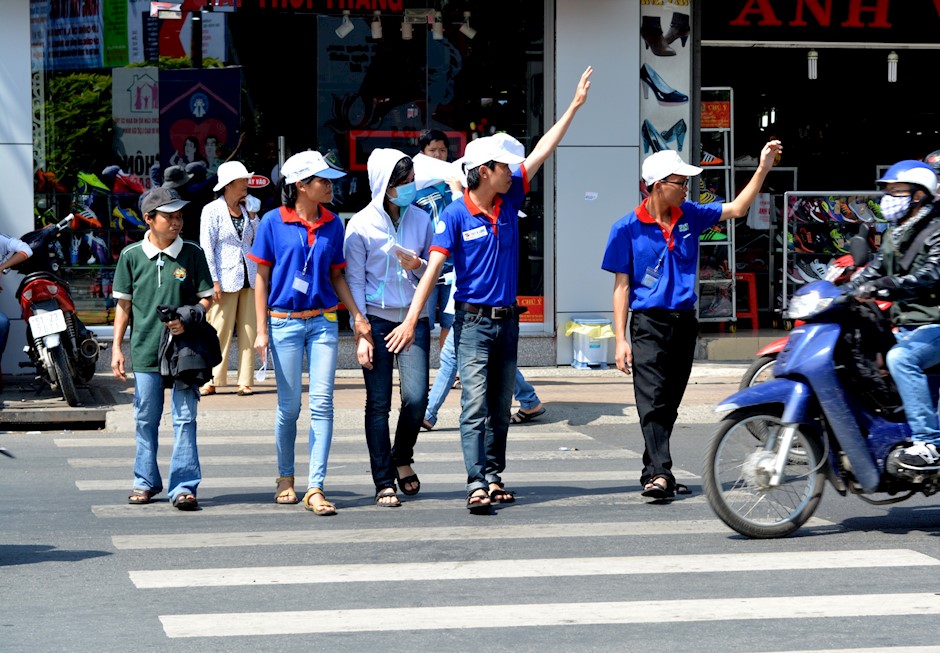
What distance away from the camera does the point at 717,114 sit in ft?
55.9

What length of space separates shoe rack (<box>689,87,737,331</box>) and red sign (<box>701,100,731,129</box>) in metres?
0.03

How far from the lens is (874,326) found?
23.9ft

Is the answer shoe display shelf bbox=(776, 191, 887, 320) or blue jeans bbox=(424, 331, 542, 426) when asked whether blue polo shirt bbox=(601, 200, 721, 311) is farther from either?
shoe display shelf bbox=(776, 191, 887, 320)

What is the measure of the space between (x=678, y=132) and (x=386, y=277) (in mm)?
8036

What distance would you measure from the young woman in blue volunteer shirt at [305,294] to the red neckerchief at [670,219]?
1748 mm

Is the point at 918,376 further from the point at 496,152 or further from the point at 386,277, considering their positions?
the point at 386,277

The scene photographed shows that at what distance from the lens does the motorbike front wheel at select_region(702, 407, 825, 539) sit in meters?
7.14

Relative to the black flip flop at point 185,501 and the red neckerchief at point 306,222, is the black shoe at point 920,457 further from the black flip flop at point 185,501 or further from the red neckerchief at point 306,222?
the black flip flop at point 185,501

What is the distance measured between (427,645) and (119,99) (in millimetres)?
10356

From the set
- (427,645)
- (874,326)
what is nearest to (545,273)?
(874,326)

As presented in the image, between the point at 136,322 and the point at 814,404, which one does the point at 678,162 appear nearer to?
the point at 814,404

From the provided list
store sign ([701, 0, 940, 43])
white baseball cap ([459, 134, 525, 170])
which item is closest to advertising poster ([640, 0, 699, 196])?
store sign ([701, 0, 940, 43])

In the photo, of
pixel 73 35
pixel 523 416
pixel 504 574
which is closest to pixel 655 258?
pixel 504 574

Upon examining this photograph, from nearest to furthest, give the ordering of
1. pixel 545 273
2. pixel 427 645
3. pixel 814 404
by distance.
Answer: pixel 427 645, pixel 814 404, pixel 545 273
